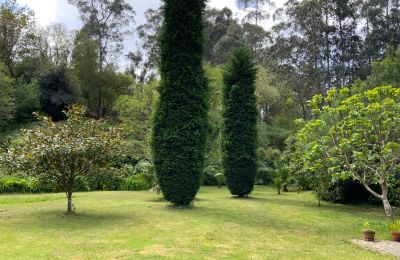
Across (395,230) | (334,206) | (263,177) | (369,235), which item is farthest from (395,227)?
(263,177)

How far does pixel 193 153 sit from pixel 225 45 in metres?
28.7

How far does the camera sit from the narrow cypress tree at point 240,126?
52.7 feet

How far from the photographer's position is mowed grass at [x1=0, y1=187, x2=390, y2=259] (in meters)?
A: 6.73

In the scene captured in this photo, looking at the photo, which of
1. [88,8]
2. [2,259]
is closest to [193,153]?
[2,259]

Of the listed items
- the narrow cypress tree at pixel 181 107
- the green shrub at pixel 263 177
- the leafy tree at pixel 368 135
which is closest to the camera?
the leafy tree at pixel 368 135

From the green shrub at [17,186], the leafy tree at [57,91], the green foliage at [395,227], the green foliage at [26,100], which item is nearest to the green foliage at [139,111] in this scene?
the leafy tree at [57,91]

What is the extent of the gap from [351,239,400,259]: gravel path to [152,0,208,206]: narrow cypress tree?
17.6ft

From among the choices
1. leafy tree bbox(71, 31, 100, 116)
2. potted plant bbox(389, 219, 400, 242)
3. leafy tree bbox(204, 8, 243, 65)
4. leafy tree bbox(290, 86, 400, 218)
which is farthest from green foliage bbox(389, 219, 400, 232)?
leafy tree bbox(204, 8, 243, 65)

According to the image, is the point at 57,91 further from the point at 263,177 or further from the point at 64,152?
the point at 64,152

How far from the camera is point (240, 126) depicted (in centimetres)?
1636

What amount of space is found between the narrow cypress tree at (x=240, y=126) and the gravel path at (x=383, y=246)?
7.90 m

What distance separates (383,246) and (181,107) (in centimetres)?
686

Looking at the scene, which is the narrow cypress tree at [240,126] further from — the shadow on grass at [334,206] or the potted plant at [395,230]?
the potted plant at [395,230]

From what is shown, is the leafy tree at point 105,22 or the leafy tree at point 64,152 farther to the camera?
the leafy tree at point 105,22
